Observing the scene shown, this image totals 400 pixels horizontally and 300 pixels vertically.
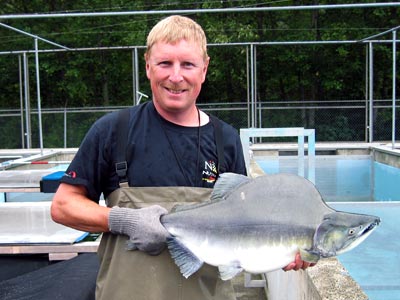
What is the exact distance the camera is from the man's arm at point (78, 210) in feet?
5.86

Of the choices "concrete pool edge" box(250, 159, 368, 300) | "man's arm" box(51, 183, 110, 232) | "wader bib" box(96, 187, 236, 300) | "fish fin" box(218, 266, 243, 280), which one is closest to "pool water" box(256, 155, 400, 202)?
"concrete pool edge" box(250, 159, 368, 300)

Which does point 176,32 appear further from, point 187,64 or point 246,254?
point 246,254

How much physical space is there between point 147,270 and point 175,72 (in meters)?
0.74

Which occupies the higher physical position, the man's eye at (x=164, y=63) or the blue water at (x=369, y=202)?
the man's eye at (x=164, y=63)

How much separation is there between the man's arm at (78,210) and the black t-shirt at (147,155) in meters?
0.04

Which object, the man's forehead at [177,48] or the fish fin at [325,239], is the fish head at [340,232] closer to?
the fish fin at [325,239]

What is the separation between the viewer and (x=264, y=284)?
4652 millimetres

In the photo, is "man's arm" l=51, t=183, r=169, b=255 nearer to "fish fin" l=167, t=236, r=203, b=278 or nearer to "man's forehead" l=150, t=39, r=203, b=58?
"fish fin" l=167, t=236, r=203, b=278

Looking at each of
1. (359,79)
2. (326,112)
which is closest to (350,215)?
(326,112)

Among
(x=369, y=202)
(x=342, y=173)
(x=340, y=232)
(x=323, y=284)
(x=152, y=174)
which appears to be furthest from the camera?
(x=342, y=173)

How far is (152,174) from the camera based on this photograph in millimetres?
1861

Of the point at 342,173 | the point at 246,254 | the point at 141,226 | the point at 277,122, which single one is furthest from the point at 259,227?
the point at 277,122

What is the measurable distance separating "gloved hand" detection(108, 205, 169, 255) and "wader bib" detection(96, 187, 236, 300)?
68 millimetres

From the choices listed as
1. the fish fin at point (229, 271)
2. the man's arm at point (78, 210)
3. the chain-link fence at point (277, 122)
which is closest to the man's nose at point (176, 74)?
the man's arm at point (78, 210)
